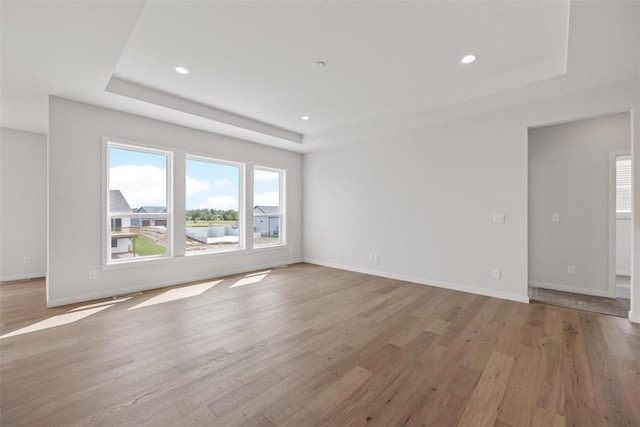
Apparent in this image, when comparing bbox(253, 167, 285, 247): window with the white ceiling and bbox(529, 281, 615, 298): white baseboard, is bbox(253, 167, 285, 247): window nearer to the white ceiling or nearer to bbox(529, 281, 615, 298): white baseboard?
the white ceiling

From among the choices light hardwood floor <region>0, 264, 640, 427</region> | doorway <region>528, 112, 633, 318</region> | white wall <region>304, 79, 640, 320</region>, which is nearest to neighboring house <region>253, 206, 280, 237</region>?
white wall <region>304, 79, 640, 320</region>

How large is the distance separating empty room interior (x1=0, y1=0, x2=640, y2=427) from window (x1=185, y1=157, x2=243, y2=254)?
0.15 feet

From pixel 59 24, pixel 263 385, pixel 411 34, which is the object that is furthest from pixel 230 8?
pixel 263 385

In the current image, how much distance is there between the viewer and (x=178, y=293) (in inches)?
158

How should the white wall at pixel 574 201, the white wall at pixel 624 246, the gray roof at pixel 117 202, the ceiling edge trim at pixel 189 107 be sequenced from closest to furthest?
1. the ceiling edge trim at pixel 189 107
2. the white wall at pixel 574 201
3. the gray roof at pixel 117 202
4. the white wall at pixel 624 246

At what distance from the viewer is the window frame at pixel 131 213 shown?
12.5ft

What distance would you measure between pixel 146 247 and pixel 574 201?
678 cm

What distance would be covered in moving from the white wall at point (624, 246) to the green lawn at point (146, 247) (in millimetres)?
8089

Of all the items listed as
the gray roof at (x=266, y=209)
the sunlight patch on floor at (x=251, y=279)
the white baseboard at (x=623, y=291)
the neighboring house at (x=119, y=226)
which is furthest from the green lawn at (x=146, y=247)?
the white baseboard at (x=623, y=291)

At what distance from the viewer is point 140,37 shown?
2.49 meters

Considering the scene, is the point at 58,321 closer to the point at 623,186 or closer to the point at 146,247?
the point at 146,247

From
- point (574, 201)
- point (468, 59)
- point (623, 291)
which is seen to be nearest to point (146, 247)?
point (468, 59)

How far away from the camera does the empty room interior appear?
190 centimetres

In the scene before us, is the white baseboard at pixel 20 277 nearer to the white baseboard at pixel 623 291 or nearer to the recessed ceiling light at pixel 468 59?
the recessed ceiling light at pixel 468 59
